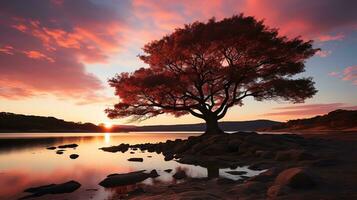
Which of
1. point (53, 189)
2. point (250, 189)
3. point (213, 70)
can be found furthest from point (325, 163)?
point (213, 70)

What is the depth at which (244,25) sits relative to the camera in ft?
93.3

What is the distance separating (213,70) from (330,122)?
3002 inches

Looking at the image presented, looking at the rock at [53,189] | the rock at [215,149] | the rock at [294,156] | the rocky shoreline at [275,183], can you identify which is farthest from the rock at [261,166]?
the rock at [53,189]

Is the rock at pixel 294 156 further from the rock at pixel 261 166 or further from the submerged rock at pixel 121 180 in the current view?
the submerged rock at pixel 121 180

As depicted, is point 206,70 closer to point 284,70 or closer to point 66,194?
point 284,70

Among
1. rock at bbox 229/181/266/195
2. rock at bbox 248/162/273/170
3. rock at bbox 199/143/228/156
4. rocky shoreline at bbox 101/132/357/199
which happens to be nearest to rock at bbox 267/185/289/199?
rocky shoreline at bbox 101/132/357/199

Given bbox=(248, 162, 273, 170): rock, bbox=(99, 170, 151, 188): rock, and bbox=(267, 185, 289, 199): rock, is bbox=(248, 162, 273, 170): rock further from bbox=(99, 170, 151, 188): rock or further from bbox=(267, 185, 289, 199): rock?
bbox=(267, 185, 289, 199): rock

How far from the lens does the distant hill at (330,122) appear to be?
81.2 meters

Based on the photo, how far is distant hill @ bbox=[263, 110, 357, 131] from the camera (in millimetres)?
81188

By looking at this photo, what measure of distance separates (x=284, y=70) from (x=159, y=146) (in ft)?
48.2

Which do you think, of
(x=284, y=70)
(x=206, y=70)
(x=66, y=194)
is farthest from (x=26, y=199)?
(x=284, y=70)

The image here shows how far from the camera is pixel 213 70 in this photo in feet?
96.9

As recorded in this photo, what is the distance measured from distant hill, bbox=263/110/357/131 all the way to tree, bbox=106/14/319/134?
5490cm

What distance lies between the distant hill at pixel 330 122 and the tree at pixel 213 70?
5490 centimetres
